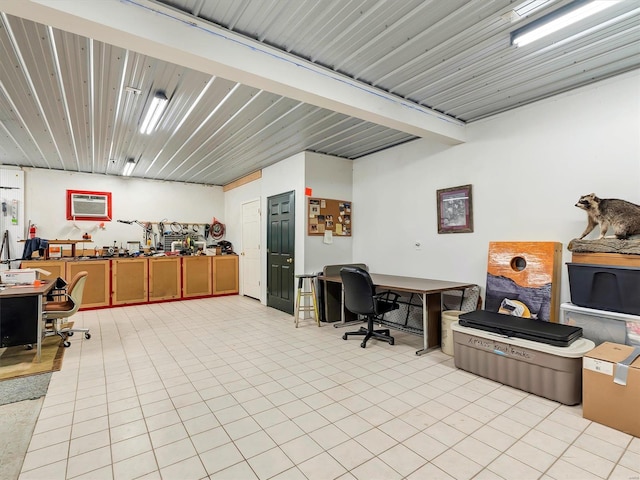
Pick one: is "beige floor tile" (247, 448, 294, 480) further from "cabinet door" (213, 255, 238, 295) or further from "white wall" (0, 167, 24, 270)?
"white wall" (0, 167, 24, 270)

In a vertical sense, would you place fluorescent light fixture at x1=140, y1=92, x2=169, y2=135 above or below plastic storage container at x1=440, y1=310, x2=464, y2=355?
above

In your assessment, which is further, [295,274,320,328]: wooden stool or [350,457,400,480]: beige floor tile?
[295,274,320,328]: wooden stool

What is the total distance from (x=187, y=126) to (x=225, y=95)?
3.71ft

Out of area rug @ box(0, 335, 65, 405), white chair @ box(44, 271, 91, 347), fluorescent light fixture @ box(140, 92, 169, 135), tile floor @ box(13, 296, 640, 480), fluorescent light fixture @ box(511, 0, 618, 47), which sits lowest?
tile floor @ box(13, 296, 640, 480)

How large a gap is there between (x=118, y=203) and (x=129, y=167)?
3.99 feet

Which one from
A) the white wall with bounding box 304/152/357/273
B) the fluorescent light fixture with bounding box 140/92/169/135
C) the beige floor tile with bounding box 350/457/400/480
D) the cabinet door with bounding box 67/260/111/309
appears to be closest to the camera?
the beige floor tile with bounding box 350/457/400/480

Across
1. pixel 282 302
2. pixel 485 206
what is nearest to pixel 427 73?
pixel 485 206

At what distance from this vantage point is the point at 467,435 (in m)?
2.07

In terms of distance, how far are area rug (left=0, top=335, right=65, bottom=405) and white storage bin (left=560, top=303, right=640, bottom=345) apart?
4704 mm

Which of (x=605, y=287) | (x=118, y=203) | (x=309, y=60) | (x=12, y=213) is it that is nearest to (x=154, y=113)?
(x=309, y=60)

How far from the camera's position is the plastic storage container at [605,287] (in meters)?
2.52

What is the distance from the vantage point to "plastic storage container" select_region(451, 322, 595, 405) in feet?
8.00

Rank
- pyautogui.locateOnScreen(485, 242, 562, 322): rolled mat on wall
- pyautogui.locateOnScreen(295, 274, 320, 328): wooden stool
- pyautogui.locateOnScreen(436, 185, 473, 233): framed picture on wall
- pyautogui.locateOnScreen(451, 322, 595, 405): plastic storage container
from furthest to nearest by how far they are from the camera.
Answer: pyautogui.locateOnScreen(295, 274, 320, 328): wooden stool, pyautogui.locateOnScreen(436, 185, 473, 233): framed picture on wall, pyautogui.locateOnScreen(485, 242, 562, 322): rolled mat on wall, pyautogui.locateOnScreen(451, 322, 595, 405): plastic storage container

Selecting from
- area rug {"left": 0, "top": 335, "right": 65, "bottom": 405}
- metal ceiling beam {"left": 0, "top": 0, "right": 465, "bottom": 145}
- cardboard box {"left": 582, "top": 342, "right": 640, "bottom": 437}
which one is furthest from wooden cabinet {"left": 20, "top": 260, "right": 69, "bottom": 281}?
cardboard box {"left": 582, "top": 342, "right": 640, "bottom": 437}
